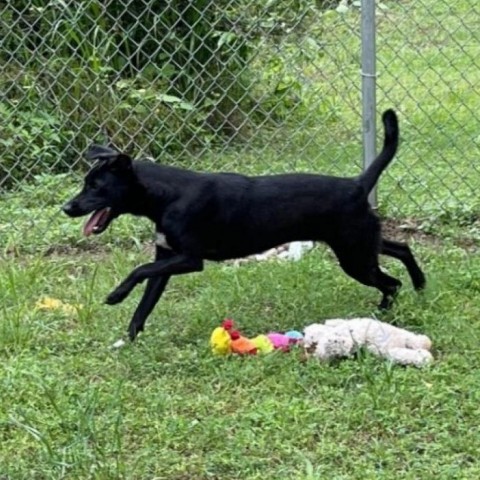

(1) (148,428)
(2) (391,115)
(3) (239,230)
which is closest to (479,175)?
(2) (391,115)

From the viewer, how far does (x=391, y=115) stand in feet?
14.4

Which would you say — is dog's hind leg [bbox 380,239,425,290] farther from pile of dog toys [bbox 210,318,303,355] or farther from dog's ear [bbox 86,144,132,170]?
dog's ear [bbox 86,144,132,170]

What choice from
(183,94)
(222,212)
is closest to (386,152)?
(222,212)

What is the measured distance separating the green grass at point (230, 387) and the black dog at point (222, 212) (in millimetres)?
250

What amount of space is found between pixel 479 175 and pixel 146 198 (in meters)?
2.34

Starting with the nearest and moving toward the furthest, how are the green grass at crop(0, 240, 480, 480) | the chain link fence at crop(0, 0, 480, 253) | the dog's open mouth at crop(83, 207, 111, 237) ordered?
1. the green grass at crop(0, 240, 480, 480)
2. the dog's open mouth at crop(83, 207, 111, 237)
3. the chain link fence at crop(0, 0, 480, 253)

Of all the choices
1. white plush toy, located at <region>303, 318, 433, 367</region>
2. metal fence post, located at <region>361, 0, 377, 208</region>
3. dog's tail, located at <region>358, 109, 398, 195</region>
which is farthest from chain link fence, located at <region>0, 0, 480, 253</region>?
white plush toy, located at <region>303, 318, 433, 367</region>

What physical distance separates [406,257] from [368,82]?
3.39 ft

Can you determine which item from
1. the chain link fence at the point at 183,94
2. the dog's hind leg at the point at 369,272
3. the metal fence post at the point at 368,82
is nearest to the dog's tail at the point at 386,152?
the dog's hind leg at the point at 369,272

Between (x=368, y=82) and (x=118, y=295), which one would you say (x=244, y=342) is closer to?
(x=118, y=295)

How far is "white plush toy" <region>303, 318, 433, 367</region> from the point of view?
12.7ft

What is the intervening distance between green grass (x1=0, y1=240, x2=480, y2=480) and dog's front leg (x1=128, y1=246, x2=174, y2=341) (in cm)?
6

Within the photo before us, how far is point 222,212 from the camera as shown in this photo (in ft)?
13.9

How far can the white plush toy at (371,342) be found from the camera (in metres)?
3.88
